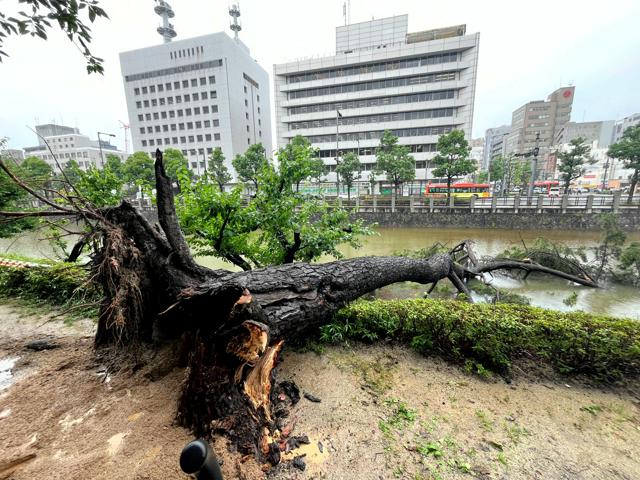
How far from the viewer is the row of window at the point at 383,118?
104 feet

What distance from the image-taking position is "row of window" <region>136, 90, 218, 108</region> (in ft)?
132

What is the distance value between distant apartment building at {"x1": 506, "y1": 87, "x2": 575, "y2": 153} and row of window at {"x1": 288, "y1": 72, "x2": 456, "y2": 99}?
34973 millimetres

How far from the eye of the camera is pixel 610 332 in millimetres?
2906

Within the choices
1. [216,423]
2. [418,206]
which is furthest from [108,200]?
[418,206]

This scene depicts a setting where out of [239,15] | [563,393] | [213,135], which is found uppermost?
[239,15]

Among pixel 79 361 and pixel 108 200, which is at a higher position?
pixel 108 200

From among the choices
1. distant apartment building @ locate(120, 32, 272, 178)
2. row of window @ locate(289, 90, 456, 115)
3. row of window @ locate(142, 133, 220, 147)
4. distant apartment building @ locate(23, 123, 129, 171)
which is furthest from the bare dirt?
distant apartment building @ locate(23, 123, 129, 171)

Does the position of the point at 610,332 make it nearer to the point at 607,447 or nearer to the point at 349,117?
the point at 607,447

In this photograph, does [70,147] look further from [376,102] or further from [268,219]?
[268,219]

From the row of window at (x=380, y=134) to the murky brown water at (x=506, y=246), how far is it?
19557 mm

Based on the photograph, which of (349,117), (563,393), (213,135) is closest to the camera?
(563,393)

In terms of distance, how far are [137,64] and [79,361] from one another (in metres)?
55.4

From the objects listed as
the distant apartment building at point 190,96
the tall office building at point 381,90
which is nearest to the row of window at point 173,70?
the distant apartment building at point 190,96

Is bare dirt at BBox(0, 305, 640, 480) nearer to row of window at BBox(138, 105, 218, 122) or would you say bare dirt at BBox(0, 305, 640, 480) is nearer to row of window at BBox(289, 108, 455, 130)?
row of window at BBox(289, 108, 455, 130)
